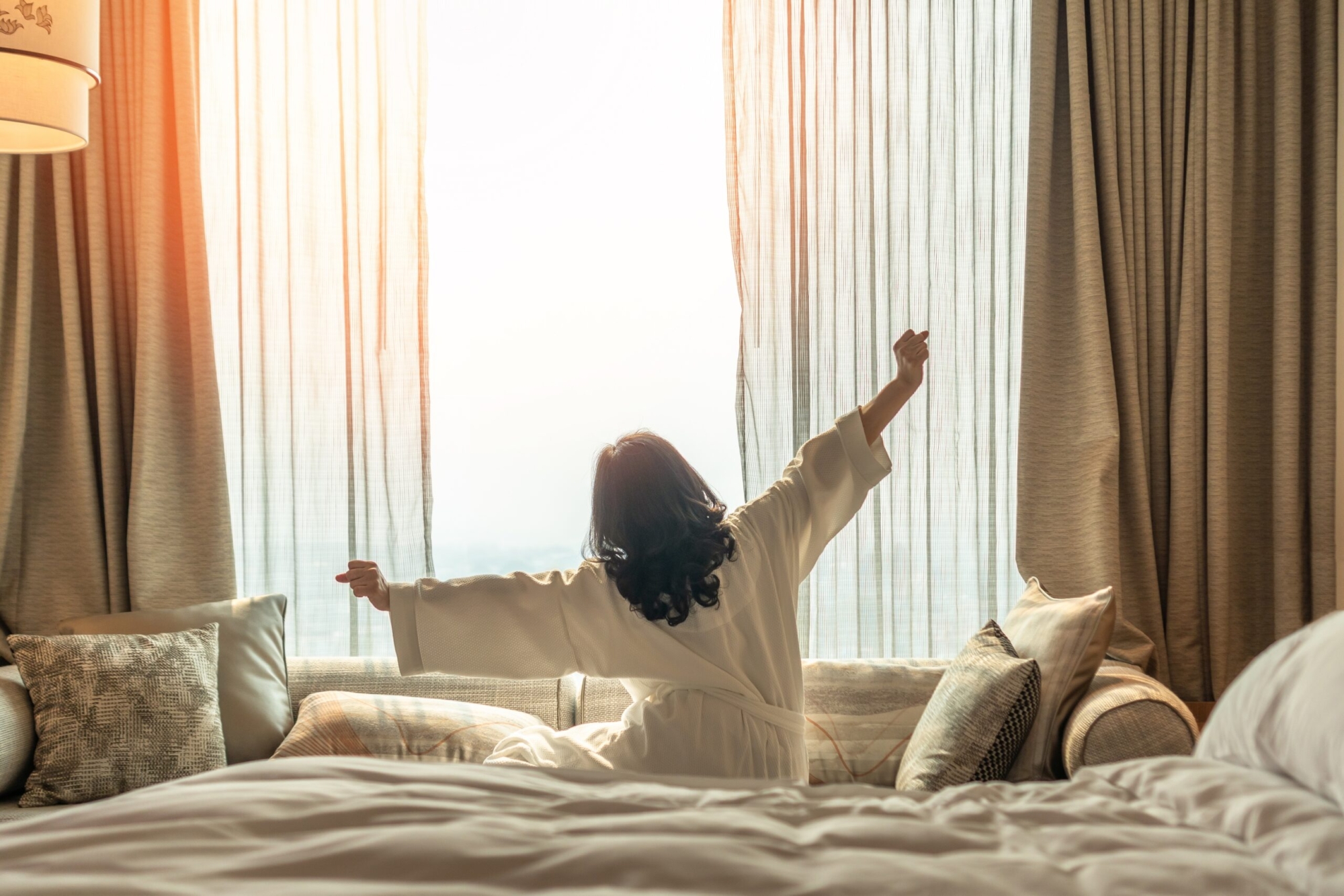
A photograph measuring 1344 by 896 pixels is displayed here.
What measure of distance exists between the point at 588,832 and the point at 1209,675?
2445 mm

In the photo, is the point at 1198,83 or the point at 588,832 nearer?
Result: the point at 588,832

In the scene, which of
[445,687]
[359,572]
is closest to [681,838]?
[359,572]

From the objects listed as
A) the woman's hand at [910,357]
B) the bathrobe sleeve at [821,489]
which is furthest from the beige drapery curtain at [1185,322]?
the bathrobe sleeve at [821,489]

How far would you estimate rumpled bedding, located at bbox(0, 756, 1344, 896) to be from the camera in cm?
84

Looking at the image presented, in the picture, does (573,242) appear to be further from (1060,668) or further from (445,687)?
(1060,668)

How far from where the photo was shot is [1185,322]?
2.80 m

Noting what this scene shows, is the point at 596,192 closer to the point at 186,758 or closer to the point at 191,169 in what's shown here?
the point at 191,169

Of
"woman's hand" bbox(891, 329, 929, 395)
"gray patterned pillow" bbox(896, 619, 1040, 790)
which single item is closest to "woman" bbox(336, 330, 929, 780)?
"gray patterned pillow" bbox(896, 619, 1040, 790)

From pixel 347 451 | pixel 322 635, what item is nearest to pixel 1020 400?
pixel 347 451

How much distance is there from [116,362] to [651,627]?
78.4 inches

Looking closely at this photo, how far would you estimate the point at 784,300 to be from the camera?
294 cm

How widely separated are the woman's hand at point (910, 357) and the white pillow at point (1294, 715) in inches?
52.6

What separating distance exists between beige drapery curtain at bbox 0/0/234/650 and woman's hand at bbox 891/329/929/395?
2008mm

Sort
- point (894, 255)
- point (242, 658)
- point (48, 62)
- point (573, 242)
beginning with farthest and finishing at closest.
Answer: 1. point (573, 242)
2. point (894, 255)
3. point (242, 658)
4. point (48, 62)
